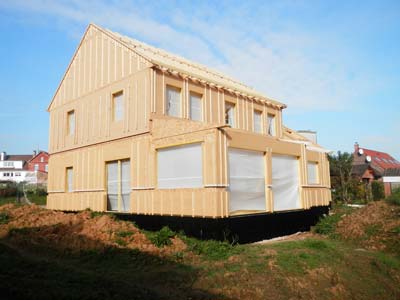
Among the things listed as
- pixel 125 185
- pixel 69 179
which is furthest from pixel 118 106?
pixel 69 179

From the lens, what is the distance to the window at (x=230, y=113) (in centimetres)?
1666

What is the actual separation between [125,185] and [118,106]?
12.2 feet

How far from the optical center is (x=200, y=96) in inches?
603

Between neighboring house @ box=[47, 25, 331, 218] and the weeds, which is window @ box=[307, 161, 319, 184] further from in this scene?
the weeds

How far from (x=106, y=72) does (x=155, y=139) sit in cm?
Result: 545

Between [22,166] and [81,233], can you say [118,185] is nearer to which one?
[81,233]

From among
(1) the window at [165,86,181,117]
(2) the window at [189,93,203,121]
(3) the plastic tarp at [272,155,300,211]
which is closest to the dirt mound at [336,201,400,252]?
(3) the plastic tarp at [272,155,300,211]

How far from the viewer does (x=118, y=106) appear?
15.4m

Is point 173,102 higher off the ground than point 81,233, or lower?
higher

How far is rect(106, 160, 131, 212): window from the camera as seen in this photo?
14.2m

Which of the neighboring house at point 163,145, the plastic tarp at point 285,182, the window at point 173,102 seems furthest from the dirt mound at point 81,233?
the window at point 173,102

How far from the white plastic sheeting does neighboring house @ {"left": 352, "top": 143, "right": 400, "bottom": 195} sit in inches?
849

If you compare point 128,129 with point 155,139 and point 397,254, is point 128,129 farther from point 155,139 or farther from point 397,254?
point 397,254

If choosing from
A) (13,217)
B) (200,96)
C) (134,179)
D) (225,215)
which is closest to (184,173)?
(225,215)
